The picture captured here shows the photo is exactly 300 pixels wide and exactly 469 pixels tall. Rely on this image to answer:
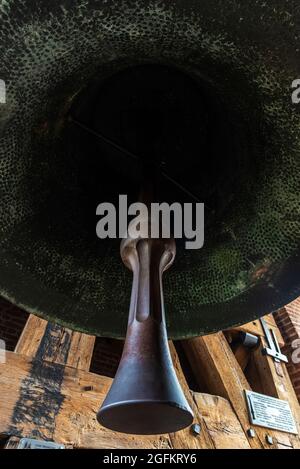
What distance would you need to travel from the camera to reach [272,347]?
2287mm

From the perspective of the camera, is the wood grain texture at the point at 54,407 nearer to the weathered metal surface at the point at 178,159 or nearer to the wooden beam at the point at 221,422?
the wooden beam at the point at 221,422

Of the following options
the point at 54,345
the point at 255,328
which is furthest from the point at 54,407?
the point at 255,328

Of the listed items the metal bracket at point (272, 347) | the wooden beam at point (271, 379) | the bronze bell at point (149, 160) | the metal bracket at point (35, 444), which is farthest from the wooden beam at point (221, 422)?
the bronze bell at point (149, 160)

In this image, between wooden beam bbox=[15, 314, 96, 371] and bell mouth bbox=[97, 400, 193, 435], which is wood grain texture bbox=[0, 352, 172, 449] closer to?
wooden beam bbox=[15, 314, 96, 371]

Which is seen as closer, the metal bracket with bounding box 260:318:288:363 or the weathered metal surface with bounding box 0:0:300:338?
the weathered metal surface with bounding box 0:0:300:338

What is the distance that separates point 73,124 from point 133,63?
0.20 m

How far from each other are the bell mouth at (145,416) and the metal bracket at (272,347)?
1757 millimetres

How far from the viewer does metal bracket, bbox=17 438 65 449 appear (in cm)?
134

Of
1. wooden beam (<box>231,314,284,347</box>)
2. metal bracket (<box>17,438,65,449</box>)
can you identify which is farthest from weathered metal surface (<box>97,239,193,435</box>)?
wooden beam (<box>231,314,284,347</box>)

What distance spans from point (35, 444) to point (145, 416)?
94cm

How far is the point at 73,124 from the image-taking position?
878 mm

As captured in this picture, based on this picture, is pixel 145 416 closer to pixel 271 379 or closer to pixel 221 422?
pixel 221 422

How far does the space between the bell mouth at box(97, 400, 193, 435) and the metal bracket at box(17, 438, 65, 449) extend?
0.89 meters
